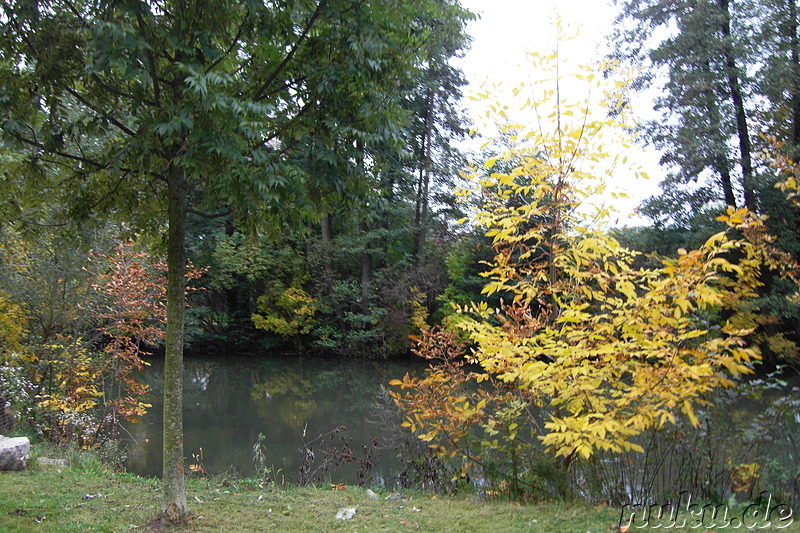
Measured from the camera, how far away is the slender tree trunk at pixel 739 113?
47.0 ft

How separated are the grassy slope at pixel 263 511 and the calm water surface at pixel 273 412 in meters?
2.13

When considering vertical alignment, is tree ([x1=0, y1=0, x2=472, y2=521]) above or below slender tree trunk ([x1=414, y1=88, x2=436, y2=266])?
below

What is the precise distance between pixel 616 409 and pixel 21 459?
17.5 feet

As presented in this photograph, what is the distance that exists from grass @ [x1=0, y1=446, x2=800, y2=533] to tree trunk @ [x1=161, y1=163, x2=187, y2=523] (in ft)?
0.65

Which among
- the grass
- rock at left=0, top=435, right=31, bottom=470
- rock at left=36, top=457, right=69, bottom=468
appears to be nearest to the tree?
the grass

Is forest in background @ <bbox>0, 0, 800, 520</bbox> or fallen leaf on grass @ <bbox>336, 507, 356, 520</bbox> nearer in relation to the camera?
forest in background @ <bbox>0, 0, 800, 520</bbox>

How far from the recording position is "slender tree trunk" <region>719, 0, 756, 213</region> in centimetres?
1433

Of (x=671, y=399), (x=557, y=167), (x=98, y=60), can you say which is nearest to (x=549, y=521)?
(x=671, y=399)

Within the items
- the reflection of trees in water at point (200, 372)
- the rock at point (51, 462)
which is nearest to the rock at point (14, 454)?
the rock at point (51, 462)

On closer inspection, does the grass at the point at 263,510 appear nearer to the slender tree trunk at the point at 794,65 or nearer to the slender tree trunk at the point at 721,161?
the slender tree trunk at the point at 794,65

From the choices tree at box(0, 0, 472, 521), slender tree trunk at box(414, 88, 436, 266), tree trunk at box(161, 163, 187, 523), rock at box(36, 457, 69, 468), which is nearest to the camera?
tree at box(0, 0, 472, 521)

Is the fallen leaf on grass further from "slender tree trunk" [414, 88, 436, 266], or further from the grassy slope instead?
"slender tree trunk" [414, 88, 436, 266]

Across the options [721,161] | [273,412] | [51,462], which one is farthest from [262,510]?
[721,161]

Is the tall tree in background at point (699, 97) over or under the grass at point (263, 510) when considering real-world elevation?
over
